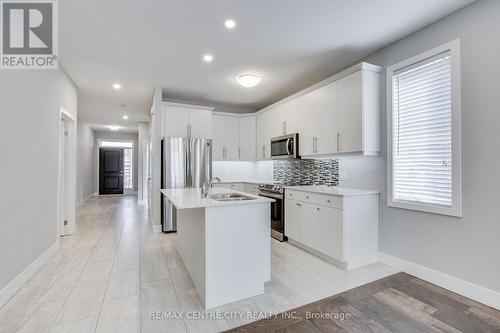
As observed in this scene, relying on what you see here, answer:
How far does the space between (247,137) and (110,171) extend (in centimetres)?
739

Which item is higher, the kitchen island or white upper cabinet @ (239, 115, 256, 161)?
white upper cabinet @ (239, 115, 256, 161)

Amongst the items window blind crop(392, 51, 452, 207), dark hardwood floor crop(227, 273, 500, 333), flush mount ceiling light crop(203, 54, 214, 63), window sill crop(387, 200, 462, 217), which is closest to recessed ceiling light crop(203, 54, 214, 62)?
flush mount ceiling light crop(203, 54, 214, 63)

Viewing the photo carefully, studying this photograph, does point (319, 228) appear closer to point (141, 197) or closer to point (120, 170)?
point (141, 197)

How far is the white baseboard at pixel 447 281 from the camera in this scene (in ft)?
6.66

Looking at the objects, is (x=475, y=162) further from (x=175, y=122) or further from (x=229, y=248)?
(x=175, y=122)

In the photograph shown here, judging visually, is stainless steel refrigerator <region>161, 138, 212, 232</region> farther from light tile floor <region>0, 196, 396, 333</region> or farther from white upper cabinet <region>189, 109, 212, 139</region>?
light tile floor <region>0, 196, 396, 333</region>

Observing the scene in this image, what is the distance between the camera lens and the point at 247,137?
5309 mm

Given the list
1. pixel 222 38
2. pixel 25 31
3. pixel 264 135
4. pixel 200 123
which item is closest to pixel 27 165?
pixel 25 31

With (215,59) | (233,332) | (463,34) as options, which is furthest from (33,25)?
(463,34)

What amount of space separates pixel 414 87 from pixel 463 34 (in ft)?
1.88

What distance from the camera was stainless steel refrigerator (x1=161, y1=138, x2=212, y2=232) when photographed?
4332mm

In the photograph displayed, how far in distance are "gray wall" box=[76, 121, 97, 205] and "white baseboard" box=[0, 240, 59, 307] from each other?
14.8ft

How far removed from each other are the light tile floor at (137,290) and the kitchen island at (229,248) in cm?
12

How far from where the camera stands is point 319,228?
3080 millimetres
